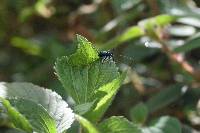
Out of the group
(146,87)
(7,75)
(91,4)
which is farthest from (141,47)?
(7,75)

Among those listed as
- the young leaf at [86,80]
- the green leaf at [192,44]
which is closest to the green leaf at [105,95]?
the young leaf at [86,80]

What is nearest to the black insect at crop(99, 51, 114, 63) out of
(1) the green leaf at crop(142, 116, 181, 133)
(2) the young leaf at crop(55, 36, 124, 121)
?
(2) the young leaf at crop(55, 36, 124, 121)

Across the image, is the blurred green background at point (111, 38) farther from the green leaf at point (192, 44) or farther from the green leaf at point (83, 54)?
the green leaf at point (83, 54)

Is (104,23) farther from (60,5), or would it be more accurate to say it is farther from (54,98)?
(54,98)

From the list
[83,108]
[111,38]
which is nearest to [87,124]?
[83,108]

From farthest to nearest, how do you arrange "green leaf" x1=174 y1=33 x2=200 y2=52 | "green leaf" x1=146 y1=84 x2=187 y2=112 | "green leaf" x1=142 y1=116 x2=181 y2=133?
1. "green leaf" x1=146 y1=84 x2=187 y2=112
2. "green leaf" x1=174 y1=33 x2=200 y2=52
3. "green leaf" x1=142 y1=116 x2=181 y2=133

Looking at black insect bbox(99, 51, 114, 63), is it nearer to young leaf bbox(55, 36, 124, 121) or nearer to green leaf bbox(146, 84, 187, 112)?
young leaf bbox(55, 36, 124, 121)

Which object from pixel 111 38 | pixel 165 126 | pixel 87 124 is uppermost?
pixel 111 38

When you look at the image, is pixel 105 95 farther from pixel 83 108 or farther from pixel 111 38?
pixel 111 38
